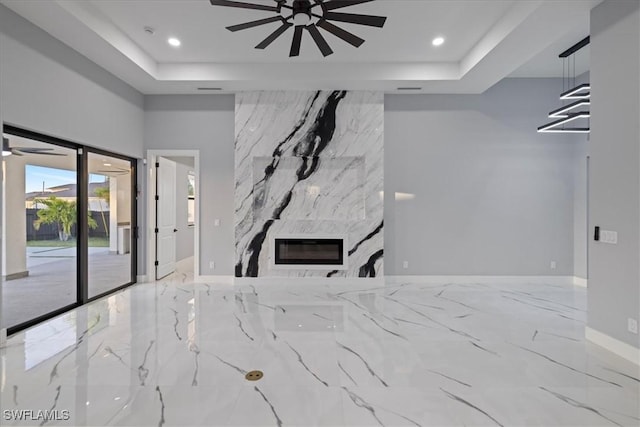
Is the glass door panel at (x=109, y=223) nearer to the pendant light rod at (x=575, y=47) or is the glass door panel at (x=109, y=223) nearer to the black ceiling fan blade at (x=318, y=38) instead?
the black ceiling fan blade at (x=318, y=38)

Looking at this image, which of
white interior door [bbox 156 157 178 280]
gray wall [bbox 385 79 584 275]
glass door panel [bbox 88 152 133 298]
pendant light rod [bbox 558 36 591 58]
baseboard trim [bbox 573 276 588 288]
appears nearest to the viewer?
pendant light rod [bbox 558 36 591 58]

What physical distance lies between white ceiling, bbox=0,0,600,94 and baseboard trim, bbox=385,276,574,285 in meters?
3.20

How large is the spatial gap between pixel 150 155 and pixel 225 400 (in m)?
4.74

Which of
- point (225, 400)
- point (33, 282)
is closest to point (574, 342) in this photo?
point (225, 400)

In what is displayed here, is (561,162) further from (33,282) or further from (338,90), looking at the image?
(33,282)

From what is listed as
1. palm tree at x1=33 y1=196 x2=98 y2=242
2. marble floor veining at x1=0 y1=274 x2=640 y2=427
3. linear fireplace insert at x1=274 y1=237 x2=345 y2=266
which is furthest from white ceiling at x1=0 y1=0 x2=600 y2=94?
marble floor veining at x1=0 y1=274 x2=640 y2=427

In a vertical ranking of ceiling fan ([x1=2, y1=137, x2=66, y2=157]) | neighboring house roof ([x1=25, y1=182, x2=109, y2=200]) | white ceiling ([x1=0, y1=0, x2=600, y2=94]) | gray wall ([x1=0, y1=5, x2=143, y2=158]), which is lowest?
neighboring house roof ([x1=25, y1=182, x2=109, y2=200])

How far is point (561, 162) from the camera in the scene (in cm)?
555

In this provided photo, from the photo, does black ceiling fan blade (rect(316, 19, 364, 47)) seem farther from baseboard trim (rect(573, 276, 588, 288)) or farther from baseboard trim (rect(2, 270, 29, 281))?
baseboard trim (rect(573, 276, 588, 288))

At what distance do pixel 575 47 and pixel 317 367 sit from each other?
5374mm

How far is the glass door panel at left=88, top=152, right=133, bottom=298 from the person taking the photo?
4.57 metres

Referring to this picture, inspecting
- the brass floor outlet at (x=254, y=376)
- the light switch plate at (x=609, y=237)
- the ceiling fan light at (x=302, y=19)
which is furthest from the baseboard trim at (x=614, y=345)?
the ceiling fan light at (x=302, y=19)

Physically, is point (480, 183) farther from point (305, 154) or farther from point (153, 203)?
point (153, 203)

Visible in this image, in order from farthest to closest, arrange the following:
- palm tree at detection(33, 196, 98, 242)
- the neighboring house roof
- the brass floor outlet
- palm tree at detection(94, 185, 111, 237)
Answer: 1. palm tree at detection(94, 185, 111, 237)
2. palm tree at detection(33, 196, 98, 242)
3. the neighboring house roof
4. the brass floor outlet
